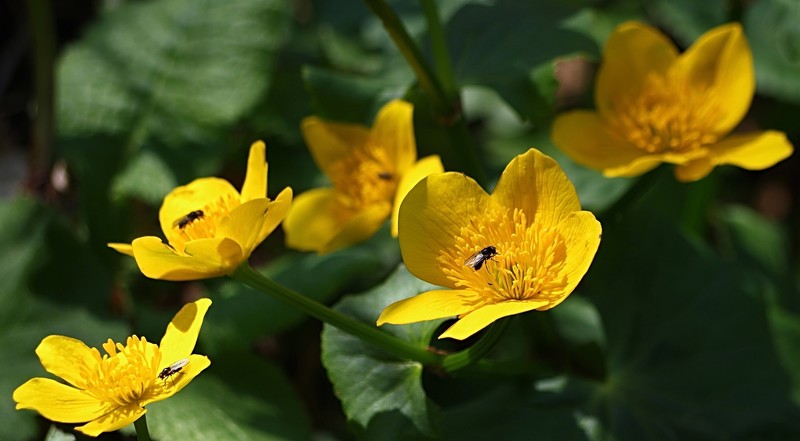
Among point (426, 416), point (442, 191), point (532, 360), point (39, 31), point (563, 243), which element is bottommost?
point (532, 360)

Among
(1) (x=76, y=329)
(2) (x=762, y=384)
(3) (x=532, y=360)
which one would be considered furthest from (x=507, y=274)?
(1) (x=76, y=329)

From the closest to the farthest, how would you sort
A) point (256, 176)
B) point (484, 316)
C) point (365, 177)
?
point (484, 316)
point (256, 176)
point (365, 177)

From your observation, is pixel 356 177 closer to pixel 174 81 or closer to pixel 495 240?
pixel 495 240

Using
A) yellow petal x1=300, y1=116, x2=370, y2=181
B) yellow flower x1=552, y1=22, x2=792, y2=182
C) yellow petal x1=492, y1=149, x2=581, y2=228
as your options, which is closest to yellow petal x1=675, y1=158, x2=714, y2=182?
yellow flower x1=552, y1=22, x2=792, y2=182

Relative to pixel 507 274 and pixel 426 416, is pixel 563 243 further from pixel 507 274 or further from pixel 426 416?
pixel 426 416

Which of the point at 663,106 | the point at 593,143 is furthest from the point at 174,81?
the point at 663,106

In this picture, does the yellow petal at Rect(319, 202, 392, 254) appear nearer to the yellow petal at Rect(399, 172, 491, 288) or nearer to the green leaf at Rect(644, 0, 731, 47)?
the yellow petal at Rect(399, 172, 491, 288)

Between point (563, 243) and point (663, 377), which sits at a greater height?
point (563, 243)
